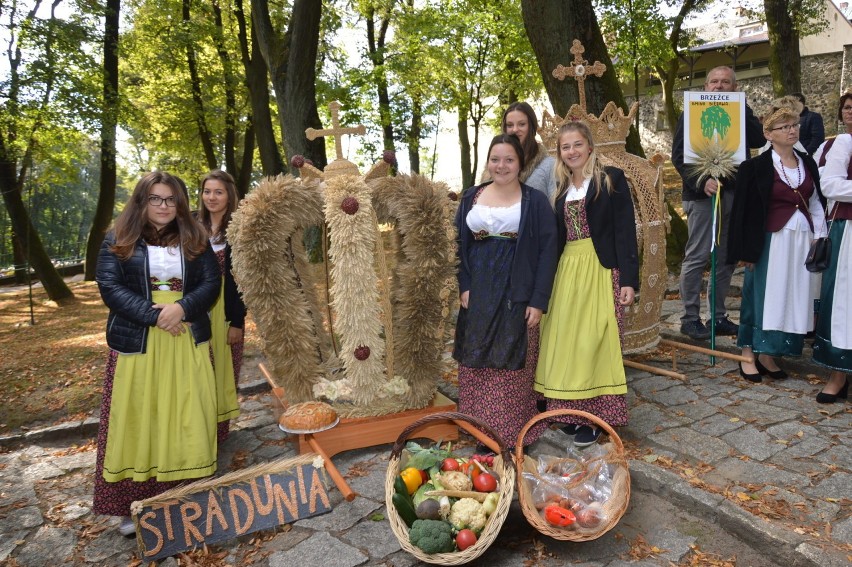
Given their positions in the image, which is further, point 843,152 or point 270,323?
point 843,152

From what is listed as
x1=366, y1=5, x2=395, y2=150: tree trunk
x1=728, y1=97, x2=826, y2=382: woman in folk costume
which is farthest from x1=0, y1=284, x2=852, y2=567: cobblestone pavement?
x1=366, y1=5, x2=395, y2=150: tree trunk

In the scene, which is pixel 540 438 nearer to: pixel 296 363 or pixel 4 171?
pixel 296 363

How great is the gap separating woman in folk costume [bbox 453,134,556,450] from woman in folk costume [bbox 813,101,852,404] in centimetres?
220

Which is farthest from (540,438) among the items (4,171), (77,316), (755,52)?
(755,52)

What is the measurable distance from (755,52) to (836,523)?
28.6 metres

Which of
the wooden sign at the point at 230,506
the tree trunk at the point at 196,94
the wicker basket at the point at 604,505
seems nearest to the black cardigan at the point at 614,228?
the wicker basket at the point at 604,505

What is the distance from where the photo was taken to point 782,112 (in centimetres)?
411

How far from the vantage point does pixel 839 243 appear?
4074 millimetres

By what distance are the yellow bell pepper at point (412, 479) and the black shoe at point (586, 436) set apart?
1.25 m

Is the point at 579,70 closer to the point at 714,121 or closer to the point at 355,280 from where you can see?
the point at 714,121

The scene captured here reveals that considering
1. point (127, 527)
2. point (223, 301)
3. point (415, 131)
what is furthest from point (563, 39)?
point (415, 131)

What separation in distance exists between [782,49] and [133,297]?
37.8ft

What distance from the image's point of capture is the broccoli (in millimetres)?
2490

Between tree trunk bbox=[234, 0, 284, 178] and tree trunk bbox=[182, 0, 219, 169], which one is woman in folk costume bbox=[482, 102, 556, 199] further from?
tree trunk bbox=[182, 0, 219, 169]
